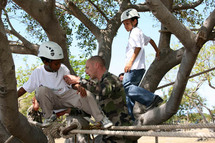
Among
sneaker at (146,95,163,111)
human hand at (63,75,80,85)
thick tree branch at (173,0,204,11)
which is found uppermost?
thick tree branch at (173,0,204,11)

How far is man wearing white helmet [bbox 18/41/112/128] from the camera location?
334 centimetres

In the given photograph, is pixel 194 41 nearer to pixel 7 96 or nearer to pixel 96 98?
pixel 96 98

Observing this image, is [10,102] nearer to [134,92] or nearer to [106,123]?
[106,123]

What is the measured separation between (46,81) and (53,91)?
7.1 inches

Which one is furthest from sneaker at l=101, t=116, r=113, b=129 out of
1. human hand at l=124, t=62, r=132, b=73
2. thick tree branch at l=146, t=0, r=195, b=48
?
thick tree branch at l=146, t=0, r=195, b=48

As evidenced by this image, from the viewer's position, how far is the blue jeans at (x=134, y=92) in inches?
137

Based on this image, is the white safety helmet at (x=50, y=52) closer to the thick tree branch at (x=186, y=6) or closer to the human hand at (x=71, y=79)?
the human hand at (x=71, y=79)

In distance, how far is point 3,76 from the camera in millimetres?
2443

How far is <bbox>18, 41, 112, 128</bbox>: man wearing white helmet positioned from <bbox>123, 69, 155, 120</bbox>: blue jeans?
0.48m

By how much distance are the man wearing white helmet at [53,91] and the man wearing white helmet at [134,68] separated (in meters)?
0.51

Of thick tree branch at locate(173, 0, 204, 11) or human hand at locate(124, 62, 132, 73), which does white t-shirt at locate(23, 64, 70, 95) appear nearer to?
human hand at locate(124, 62, 132, 73)

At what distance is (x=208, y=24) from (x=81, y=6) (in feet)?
23.3

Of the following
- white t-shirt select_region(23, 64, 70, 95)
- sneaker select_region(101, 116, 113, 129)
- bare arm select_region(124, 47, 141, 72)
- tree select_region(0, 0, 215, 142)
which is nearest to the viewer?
tree select_region(0, 0, 215, 142)

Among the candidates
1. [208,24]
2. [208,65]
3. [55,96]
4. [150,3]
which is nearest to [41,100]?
[55,96]
